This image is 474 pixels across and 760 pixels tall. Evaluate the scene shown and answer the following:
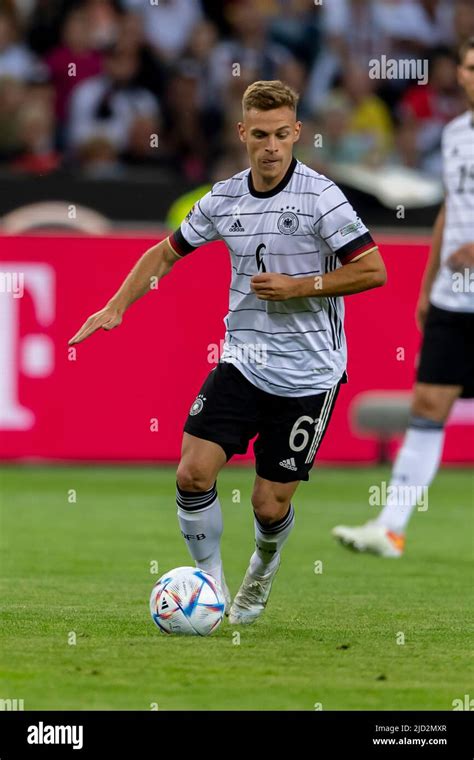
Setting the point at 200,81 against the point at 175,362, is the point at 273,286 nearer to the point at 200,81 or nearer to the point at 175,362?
the point at 175,362

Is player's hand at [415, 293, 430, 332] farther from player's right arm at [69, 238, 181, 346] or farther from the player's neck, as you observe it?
the player's neck

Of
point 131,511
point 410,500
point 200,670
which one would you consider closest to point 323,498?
point 131,511

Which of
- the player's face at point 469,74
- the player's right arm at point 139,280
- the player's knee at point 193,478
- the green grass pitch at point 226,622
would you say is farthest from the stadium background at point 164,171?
the player's knee at point 193,478

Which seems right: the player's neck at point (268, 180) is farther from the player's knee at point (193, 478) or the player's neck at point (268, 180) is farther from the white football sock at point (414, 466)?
the white football sock at point (414, 466)

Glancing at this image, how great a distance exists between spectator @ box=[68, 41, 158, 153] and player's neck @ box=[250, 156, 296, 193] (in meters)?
9.35

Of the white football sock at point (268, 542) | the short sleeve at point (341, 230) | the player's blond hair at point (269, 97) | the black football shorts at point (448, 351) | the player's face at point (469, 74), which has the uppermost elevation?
the player's face at point (469, 74)

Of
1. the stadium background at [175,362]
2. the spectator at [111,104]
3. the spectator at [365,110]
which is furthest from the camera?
the spectator at [365,110]

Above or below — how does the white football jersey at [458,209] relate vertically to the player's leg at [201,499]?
above

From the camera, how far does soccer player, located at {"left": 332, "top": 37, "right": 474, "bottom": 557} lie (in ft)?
28.9

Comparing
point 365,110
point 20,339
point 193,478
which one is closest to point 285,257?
point 193,478

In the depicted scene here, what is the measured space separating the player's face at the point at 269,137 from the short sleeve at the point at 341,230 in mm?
235

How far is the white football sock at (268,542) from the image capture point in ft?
22.3

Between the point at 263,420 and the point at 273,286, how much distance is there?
0.70 metres

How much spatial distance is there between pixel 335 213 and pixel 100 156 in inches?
365
